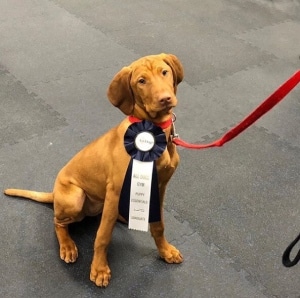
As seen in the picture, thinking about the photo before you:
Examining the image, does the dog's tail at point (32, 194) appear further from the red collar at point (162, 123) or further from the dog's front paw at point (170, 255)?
the red collar at point (162, 123)

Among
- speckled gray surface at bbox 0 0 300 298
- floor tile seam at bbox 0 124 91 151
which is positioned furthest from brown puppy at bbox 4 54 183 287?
floor tile seam at bbox 0 124 91 151

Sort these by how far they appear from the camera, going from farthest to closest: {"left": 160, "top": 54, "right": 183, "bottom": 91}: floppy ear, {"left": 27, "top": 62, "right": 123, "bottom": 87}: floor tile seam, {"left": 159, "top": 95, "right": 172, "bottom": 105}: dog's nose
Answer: {"left": 27, "top": 62, "right": 123, "bottom": 87}: floor tile seam, {"left": 160, "top": 54, "right": 183, "bottom": 91}: floppy ear, {"left": 159, "top": 95, "right": 172, "bottom": 105}: dog's nose

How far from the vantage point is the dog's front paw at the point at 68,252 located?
206 centimetres

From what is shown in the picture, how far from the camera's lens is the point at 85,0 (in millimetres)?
5086

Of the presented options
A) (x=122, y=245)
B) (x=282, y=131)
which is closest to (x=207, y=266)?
(x=122, y=245)

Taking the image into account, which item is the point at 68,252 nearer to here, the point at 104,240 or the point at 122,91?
the point at 104,240

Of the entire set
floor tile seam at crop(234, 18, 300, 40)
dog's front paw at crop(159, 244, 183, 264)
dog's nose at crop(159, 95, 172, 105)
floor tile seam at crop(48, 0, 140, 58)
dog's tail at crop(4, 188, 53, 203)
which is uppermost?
dog's nose at crop(159, 95, 172, 105)

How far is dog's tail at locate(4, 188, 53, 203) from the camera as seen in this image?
2.34m

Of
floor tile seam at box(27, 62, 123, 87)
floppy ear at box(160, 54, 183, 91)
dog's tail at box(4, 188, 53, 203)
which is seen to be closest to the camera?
floppy ear at box(160, 54, 183, 91)

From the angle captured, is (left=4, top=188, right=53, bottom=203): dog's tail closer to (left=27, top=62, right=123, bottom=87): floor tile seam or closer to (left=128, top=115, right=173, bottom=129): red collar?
(left=128, top=115, right=173, bottom=129): red collar

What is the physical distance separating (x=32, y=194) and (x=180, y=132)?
1196 millimetres

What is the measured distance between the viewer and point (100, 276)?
198 cm

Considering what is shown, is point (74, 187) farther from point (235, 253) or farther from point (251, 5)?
point (251, 5)

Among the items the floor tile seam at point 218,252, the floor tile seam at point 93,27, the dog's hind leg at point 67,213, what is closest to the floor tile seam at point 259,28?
the floor tile seam at point 93,27
